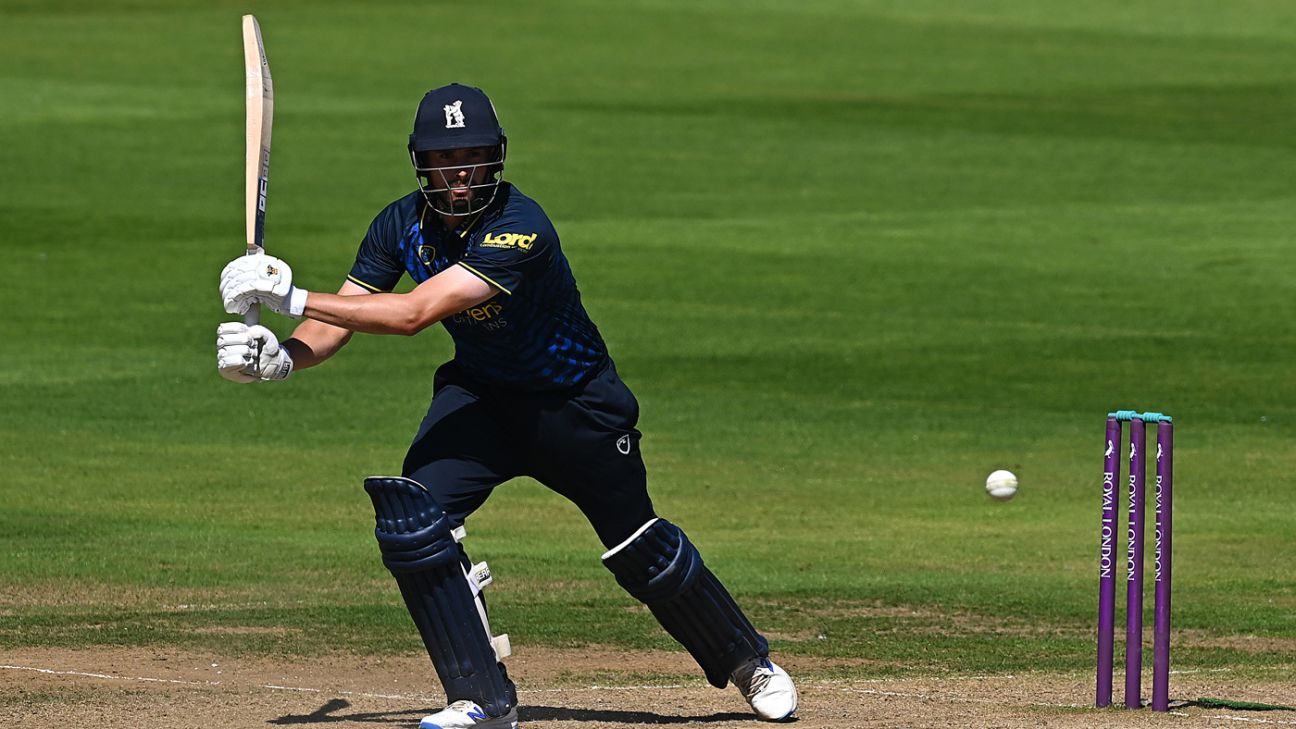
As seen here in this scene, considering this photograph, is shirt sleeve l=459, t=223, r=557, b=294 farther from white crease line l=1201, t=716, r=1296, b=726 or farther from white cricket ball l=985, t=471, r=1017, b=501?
white cricket ball l=985, t=471, r=1017, b=501

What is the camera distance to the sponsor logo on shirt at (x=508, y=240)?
23.2ft

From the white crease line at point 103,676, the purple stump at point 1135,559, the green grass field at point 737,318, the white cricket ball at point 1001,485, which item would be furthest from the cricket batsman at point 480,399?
the white cricket ball at point 1001,485

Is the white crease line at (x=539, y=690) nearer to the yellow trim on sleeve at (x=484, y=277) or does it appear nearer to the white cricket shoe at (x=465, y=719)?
the white cricket shoe at (x=465, y=719)

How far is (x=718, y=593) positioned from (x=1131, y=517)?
1290mm

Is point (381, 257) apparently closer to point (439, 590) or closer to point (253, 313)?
point (253, 313)

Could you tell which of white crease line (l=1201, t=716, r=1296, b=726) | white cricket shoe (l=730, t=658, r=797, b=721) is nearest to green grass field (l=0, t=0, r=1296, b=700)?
white cricket shoe (l=730, t=658, r=797, b=721)

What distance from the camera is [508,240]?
7.08 m

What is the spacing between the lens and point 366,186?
89.7 ft

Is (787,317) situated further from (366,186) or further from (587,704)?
(587,704)

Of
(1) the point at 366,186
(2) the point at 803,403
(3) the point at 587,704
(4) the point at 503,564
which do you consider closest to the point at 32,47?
(1) the point at 366,186

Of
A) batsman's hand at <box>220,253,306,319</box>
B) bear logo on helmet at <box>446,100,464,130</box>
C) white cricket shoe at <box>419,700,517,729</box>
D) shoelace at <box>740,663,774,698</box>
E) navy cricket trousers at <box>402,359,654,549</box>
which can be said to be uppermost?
bear logo on helmet at <box>446,100,464,130</box>

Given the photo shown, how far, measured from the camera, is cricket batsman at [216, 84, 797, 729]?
701 centimetres

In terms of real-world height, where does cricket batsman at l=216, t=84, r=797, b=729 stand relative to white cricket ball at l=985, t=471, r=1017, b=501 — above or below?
above

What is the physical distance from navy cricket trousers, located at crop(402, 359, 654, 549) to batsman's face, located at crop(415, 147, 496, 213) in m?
0.58
